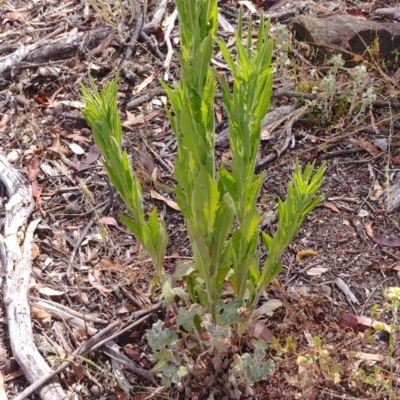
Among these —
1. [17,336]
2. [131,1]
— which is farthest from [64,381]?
[131,1]

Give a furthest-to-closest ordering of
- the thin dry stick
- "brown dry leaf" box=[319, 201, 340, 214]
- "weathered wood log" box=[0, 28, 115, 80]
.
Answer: "weathered wood log" box=[0, 28, 115, 80], "brown dry leaf" box=[319, 201, 340, 214], the thin dry stick

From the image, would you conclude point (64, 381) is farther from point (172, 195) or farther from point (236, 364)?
point (172, 195)

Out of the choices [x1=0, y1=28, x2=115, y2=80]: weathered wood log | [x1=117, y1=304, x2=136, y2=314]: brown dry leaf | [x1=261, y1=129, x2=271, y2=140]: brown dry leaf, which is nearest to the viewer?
[x1=117, y1=304, x2=136, y2=314]: brown dry leaf

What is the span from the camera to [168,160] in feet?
7.74

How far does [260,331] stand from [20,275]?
2.76 feet

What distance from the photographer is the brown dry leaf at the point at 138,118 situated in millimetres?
2527

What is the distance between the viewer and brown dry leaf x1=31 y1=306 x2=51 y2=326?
186 centimetres

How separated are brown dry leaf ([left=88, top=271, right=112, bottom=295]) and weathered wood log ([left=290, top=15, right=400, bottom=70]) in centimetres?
151

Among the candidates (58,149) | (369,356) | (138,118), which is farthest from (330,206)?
(58,149)

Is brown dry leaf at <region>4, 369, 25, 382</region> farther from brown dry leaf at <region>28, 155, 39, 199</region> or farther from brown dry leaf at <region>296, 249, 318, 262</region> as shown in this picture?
brown dry leaf at <region>296, 249, 318, 262</region>

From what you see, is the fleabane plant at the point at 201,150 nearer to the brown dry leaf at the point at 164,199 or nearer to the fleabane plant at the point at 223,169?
the fleabane plant at the point at 223,169

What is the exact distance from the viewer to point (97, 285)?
1949 mm

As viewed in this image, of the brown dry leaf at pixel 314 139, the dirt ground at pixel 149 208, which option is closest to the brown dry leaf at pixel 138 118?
the dirt ground at pixel 149 208

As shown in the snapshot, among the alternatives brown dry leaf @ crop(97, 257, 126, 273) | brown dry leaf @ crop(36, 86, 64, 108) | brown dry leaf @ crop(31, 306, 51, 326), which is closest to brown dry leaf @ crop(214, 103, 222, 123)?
brown dry leaf @ crop(36, 86, 64, 108)
